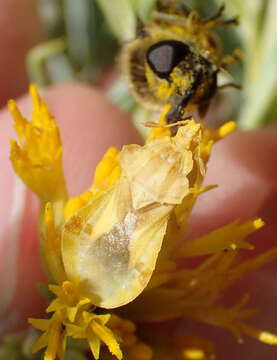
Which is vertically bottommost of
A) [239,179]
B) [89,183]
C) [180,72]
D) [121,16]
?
[239,179]

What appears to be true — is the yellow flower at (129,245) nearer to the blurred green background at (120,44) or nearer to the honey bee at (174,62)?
the honey bee at (174,62)

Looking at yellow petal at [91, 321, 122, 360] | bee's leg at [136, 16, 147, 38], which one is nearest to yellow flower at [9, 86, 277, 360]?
Result: yellow petal at [91, 321, 122, 360]

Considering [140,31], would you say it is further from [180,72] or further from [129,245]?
[129,245]

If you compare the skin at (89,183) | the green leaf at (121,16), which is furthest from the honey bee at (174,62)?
the green leaf at (121,16)

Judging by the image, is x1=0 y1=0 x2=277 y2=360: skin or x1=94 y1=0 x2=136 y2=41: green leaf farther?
x1=94 y1=0 x2=136 y2=41: green leaf

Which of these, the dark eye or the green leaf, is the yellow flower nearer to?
the dark eye

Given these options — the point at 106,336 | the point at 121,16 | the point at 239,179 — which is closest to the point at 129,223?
the point at 106,336
